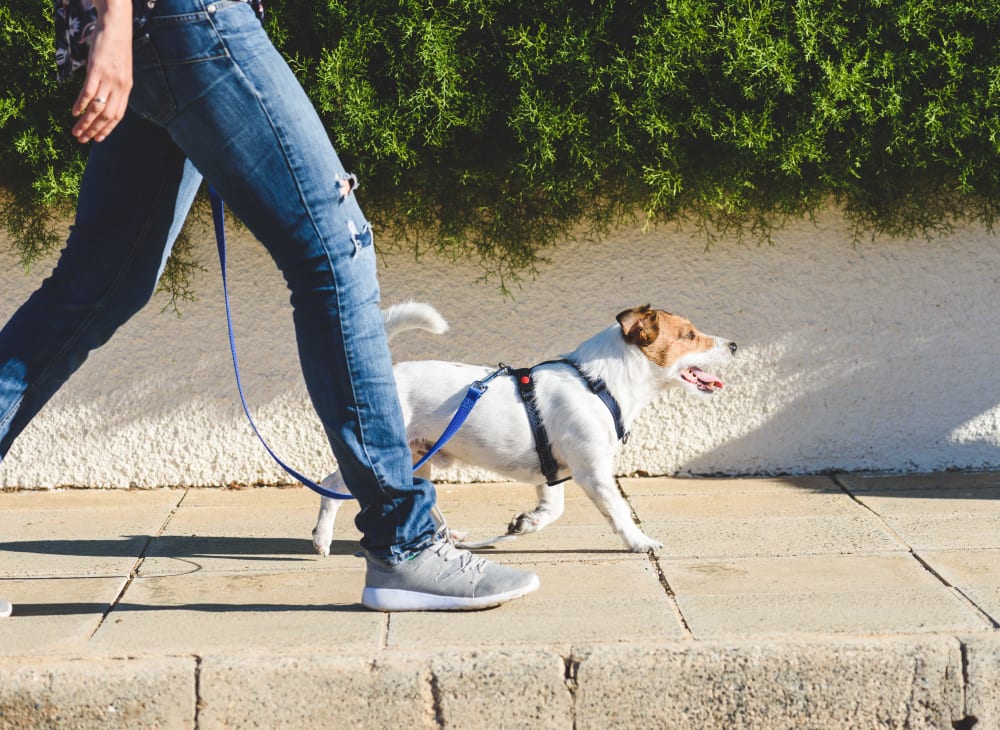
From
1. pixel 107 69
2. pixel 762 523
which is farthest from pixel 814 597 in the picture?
pixel 107 69

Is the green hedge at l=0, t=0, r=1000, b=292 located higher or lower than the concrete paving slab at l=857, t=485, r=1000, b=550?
higher

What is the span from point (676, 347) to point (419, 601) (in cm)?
159

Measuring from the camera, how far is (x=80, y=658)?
2695mm

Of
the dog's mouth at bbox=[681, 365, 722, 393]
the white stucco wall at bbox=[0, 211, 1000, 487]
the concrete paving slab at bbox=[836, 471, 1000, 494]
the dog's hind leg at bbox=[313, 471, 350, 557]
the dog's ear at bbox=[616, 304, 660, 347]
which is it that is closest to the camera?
the dog's hind leg at bbox=[313, 471, 350, 557]

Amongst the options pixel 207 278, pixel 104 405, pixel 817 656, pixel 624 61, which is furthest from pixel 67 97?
pixel 817 656

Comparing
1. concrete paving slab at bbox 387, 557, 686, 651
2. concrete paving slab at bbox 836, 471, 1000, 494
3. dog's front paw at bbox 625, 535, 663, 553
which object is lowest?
concrete paving slab at bbox 836, 471, 1000, 494

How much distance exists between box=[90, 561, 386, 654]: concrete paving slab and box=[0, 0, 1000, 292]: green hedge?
71.8 inches

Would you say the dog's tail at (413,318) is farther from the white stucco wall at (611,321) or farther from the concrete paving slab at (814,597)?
the concrete paving slab at (814,597)

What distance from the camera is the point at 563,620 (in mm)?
2943

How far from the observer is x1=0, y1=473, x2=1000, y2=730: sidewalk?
2645 mm

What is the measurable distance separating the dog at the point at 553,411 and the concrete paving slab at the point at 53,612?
0.81 meters

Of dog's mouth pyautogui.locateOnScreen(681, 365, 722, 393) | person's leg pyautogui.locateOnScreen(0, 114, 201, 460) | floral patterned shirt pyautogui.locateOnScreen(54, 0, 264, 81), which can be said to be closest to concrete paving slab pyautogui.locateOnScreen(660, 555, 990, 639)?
dog's mouth pyautogui.locateOnScreen(681, 365, 722, 393)

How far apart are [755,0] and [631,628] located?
2.71m

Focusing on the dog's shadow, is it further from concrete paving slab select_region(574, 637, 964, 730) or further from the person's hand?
the person's hand
